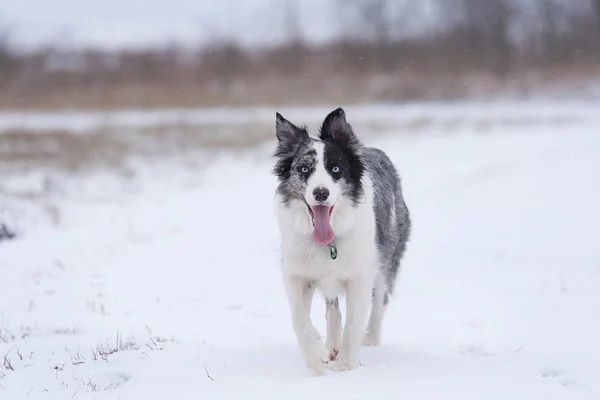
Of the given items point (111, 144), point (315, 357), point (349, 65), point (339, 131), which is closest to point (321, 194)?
point (339, 131)

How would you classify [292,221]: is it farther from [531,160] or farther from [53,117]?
[53,117]

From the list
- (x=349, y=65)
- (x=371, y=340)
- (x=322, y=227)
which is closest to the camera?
(x=322, y=227)

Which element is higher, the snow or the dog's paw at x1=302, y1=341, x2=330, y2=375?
the snow

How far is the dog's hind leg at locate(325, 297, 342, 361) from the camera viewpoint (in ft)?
19.0

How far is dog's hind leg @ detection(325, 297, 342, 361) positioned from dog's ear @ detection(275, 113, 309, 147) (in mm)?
1438

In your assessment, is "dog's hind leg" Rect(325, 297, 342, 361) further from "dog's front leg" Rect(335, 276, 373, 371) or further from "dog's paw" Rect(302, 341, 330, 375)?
"dog's paw" Rect(302, 341, 330, 375)

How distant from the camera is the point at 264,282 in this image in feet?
30.3

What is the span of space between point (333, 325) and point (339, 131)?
1733 millimetres

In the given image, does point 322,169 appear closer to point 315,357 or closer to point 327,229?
point 327,229

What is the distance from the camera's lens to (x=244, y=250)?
1091 cm

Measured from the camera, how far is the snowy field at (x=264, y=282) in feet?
15.8

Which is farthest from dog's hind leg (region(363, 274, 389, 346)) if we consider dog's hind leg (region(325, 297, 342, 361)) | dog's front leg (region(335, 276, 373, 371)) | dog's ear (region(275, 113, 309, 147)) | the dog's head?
dog's ear (region(275, 113, 309, 147))

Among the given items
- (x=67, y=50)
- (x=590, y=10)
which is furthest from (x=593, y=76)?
(x=67, y=50)

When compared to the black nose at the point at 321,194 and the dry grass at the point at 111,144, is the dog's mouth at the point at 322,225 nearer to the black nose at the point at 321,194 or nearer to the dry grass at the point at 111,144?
the black nose at the point at 321,194
